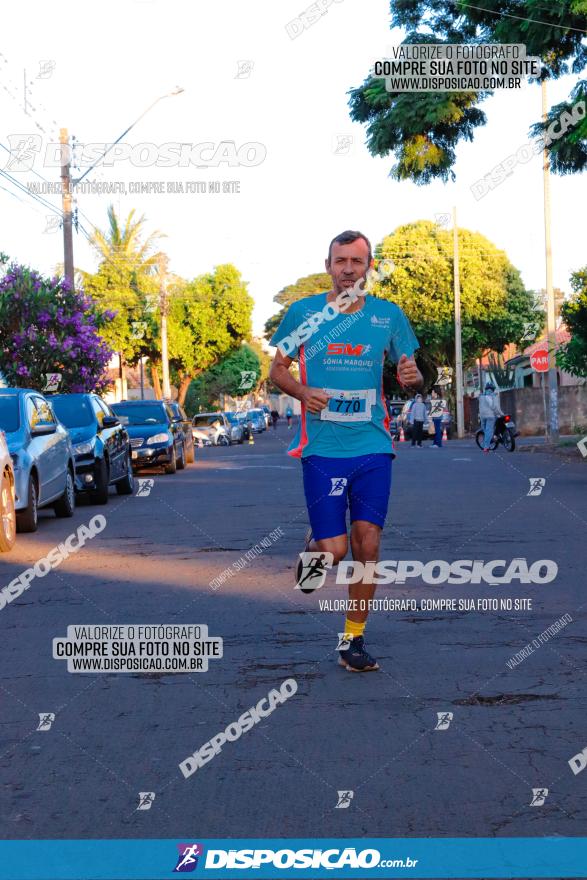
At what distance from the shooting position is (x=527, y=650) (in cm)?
695

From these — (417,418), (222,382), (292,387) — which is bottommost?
(417,418)

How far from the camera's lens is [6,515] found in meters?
12.5

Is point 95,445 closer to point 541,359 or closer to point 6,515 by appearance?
point 6,515

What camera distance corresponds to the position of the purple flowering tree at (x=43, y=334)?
27750 mm

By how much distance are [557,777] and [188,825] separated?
1350 mm

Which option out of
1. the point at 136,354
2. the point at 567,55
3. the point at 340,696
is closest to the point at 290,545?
the point at 340,696

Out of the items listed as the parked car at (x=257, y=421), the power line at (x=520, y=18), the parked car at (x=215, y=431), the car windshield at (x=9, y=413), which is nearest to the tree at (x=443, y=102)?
the power line at (x=520, y=18)

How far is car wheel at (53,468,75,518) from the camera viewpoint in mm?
16172

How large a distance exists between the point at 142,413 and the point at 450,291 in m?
36.6

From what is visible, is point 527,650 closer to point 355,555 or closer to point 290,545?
point 355,555

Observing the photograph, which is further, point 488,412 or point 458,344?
point 458,344

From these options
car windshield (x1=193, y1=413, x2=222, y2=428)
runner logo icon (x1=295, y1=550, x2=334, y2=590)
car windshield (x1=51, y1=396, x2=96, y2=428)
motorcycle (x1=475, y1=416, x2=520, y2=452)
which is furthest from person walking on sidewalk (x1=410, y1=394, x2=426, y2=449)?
runner logo icon (x1=295, y1=550, x2=334, y2=590)

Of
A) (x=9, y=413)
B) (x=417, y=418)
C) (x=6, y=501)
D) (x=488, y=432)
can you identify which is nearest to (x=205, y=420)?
(x=417, y=418)

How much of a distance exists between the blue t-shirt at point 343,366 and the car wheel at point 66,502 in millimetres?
10103
